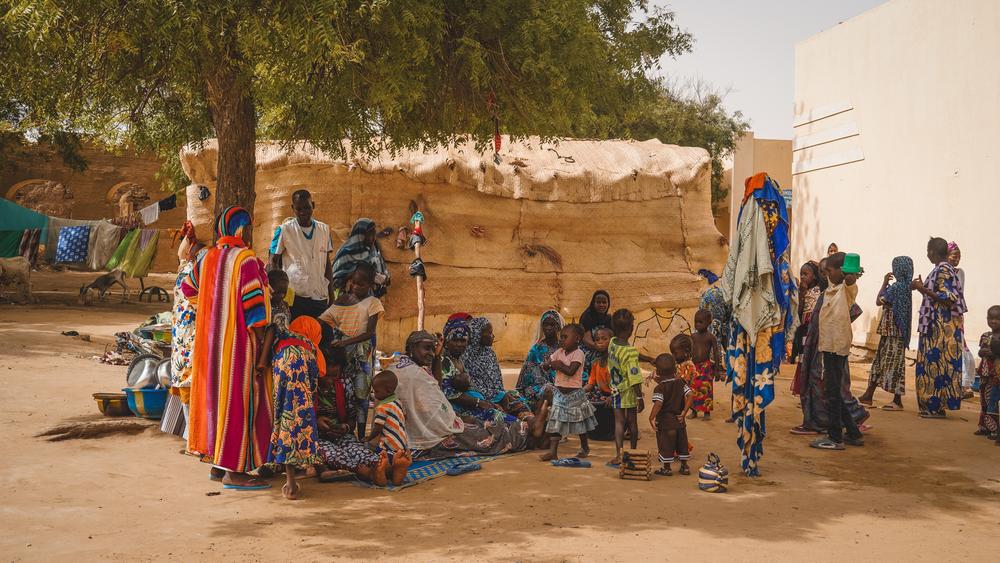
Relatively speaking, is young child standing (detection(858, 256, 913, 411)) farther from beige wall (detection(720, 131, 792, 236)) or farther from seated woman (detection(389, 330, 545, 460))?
beige wall (detection(720, 131, 792, 236))

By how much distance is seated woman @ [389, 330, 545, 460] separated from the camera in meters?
6.48

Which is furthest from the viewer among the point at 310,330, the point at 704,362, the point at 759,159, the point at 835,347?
the point at 759,159

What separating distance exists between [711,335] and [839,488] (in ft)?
8.91

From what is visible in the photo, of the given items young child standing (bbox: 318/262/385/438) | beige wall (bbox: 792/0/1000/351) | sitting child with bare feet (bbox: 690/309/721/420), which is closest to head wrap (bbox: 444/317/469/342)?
young child standing (bbox: 318/262/385/438)

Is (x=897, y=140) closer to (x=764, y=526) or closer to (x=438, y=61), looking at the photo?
(x=438, y=61)

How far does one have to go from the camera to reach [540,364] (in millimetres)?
7840

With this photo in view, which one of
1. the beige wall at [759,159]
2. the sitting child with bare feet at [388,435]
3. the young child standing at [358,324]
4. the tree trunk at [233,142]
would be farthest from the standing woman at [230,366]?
the beige wall at [759,159]

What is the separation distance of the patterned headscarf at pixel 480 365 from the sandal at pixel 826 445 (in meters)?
2.73

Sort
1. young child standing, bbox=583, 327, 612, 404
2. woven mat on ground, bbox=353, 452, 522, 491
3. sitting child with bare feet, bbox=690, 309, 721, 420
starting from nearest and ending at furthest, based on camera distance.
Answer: woven mat on ground, bbox=353, 452, 522, 491, young child standing, bbox=583, 327, 612, 404, sitting child with bare feet, bbox=690, 309, 721, 420

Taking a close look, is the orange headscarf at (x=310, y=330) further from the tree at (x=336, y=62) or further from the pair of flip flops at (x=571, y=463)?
the pair of flip flops at (x=571, y=463)

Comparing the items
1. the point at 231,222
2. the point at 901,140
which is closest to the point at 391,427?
the point at 231,222

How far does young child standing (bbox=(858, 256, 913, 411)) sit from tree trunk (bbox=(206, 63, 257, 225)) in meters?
A: 6.49

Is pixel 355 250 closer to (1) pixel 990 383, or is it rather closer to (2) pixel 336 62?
(2) pixel 336 62

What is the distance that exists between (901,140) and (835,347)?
7.73 m
